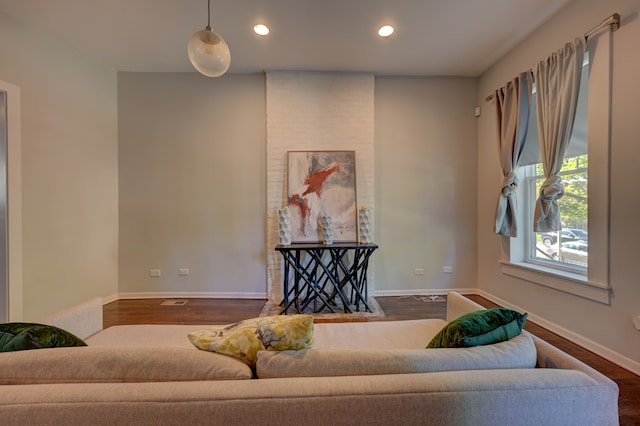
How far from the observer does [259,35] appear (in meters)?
2.90

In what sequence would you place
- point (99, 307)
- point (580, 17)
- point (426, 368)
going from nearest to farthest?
point (426, 368) → point (99, 307) → point (580, 17)

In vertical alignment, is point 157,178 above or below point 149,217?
above

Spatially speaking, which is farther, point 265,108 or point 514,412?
point 265,108

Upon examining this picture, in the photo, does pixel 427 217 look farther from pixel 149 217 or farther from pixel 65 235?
pixel 65 235

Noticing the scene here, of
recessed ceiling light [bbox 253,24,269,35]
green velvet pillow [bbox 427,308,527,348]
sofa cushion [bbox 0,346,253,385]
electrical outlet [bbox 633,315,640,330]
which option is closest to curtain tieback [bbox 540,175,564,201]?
electrical outlet [bbox 633,315,640,330]

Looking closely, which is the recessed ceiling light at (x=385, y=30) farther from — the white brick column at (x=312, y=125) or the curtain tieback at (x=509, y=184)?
the curtain tieback at (x=509, y=184)

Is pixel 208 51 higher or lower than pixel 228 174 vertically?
higher

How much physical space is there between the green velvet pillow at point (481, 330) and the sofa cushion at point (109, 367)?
758mm

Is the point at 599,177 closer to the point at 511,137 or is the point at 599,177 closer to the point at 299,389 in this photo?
the point at 511,137

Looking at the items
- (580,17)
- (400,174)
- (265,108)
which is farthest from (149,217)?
(580,17)

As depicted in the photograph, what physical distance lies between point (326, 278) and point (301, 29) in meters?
2.86

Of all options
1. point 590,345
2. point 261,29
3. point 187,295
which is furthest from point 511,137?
point 187,295

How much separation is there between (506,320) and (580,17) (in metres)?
2.85

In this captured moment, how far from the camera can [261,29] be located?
9.18ft
